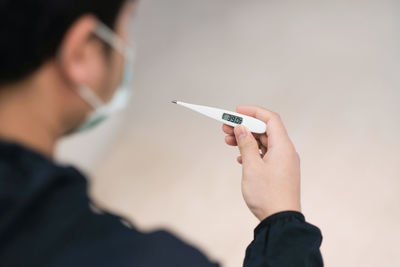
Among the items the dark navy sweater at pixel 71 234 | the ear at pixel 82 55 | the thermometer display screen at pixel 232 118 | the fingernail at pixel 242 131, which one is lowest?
the dark navy sweater at pixel 71 234

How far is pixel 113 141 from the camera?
4.63ft

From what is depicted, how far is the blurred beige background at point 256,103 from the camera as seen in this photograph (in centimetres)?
88

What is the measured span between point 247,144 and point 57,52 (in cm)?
32

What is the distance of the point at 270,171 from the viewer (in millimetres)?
544

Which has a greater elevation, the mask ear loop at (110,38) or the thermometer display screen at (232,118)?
the mask ear loop at (110,38)

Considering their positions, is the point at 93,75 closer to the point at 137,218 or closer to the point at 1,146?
the point at 1,146

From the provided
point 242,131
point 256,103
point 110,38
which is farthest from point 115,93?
point 256,103

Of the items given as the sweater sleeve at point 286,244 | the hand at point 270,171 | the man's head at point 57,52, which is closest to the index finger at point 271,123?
the hand at point 270,171

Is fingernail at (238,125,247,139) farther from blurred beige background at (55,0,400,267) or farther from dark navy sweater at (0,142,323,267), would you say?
blurred beige background at (55,0,400,267)

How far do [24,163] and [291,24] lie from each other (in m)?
1.10

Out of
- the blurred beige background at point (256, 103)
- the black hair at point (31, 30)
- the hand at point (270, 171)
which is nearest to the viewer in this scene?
the black hair at point (31, 30)

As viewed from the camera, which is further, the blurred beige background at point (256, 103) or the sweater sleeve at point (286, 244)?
the blurred beige background at point (256, 103)

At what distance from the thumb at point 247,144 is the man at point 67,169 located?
3 centimetres

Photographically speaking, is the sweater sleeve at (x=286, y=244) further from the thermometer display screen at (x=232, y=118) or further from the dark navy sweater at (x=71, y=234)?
the thermometer display screen at (x=232, y=118)
